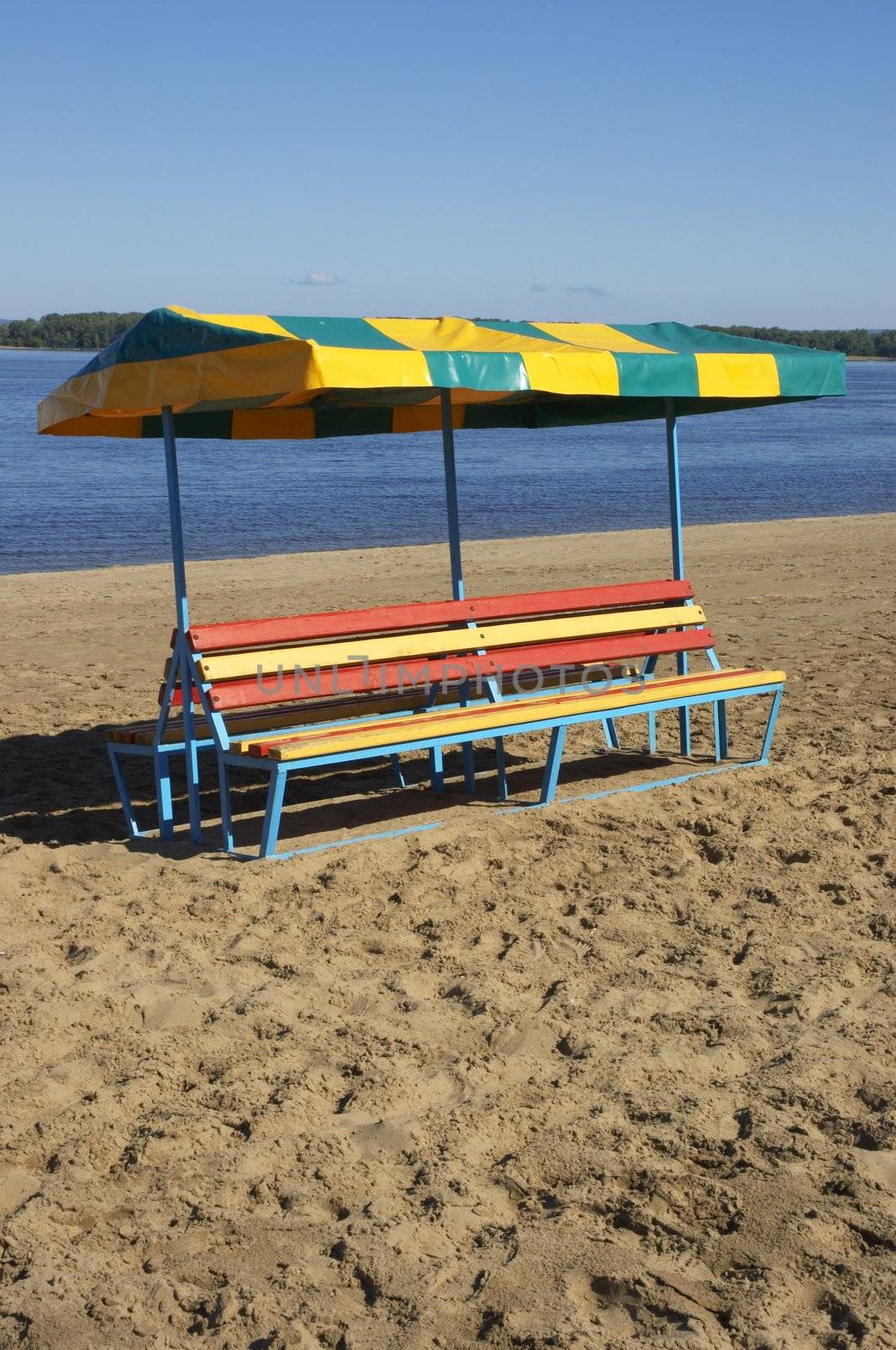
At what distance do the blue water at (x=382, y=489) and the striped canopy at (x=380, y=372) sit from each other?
39.9 ft

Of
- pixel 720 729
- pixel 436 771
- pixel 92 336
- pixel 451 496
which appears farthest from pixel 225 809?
pixel 92 336

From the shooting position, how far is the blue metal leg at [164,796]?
5.57 m

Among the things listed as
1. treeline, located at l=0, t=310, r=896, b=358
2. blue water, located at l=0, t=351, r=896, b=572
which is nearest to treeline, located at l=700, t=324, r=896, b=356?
treeline, located at l=0, t=310, r=896, b=358

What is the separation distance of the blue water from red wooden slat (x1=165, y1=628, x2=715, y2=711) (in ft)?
44.0

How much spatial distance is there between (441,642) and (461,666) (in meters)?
0.13

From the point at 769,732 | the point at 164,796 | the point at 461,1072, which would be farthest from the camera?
the point at 769,732

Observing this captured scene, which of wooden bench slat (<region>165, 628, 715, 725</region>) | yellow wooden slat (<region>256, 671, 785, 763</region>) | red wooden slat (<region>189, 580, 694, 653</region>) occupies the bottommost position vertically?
yellow wooden slat (<region>256, 671, 785, 763</region>)

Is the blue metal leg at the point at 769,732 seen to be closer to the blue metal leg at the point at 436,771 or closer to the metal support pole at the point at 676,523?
the metal support pole at the point at 676,523

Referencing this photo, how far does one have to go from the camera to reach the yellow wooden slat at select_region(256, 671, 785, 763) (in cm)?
516

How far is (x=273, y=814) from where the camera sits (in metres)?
5.18

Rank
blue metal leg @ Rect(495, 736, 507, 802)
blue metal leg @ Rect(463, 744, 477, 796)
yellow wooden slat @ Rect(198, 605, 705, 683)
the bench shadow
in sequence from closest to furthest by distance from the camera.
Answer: yellow wooden slat @ Rect(198, 605, 705, 683) → the bench shadow → blue metal leg @ Rect(495, 736, 507, 802) → blue metal leg @ Rect(463, 744, 477, 796)

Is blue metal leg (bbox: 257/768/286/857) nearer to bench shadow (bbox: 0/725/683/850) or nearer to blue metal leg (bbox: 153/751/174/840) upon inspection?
bench shadow (bbox: 0/725/683/850)

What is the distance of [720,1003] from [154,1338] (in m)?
1.98

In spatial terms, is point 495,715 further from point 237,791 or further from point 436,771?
point 237,791
